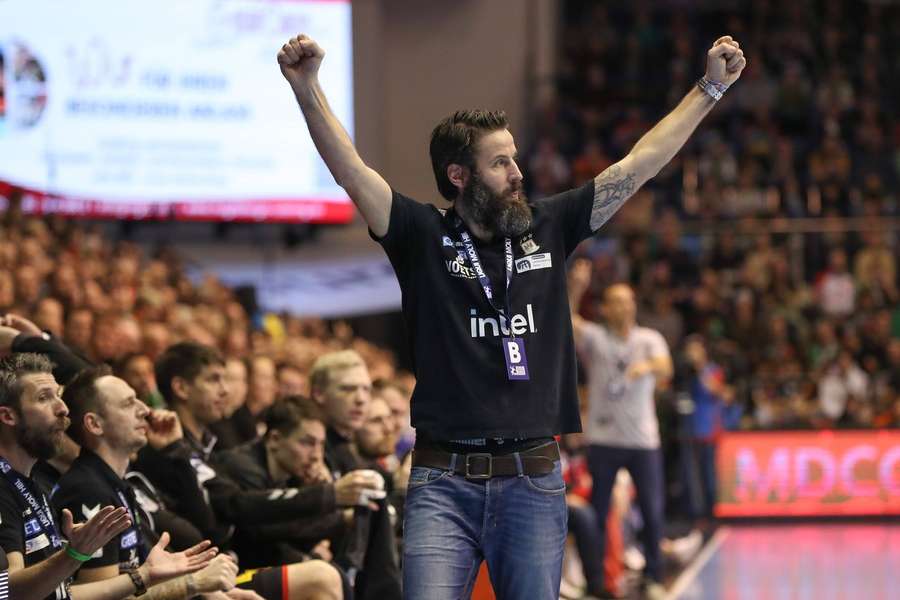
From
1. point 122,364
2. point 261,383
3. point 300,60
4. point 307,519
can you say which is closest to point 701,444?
point 261,383

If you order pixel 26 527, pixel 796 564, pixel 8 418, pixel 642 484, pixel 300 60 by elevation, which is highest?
pixel 300 60

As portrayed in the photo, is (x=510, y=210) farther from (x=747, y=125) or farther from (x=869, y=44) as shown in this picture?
(x=869, y=44)

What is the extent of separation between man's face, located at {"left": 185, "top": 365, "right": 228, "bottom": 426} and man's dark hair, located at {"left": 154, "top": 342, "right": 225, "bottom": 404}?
0.03m

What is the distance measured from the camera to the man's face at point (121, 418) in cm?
483

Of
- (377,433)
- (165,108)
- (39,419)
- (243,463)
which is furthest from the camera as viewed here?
(165,108)

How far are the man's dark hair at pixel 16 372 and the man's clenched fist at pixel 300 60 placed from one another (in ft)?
4.38

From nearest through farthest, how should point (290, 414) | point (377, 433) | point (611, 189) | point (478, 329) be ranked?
point (478, 329), point (611, 189), point (290, 414), point (377, 433)

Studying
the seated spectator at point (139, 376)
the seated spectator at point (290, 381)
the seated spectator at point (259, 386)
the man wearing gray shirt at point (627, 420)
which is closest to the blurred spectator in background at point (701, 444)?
the man wearing gray shirt at point (627, 420)

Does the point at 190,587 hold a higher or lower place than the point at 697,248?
lower

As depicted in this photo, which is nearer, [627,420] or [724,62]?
[724,62]

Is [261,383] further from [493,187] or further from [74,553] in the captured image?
[493,187]

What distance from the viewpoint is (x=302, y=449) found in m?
5.77

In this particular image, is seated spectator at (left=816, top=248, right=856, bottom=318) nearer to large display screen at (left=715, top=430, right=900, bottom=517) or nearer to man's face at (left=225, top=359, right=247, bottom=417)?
large display screen at (left=715, top=430, right=900, bottom=517)

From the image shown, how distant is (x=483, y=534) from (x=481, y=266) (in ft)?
2.40
